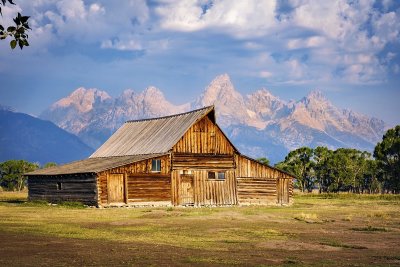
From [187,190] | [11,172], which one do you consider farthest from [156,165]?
[11,172]

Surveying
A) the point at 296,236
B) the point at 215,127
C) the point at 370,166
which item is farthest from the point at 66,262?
the point at 370,166

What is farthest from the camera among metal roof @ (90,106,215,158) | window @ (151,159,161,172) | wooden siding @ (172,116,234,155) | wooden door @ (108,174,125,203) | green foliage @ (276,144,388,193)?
green foliage @ (276,144,388,193)

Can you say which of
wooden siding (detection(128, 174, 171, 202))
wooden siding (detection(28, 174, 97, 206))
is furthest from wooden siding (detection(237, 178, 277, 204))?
wooden siding (detection(28, 174, 97, 206))

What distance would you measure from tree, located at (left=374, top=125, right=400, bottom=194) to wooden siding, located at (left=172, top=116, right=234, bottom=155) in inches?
2181

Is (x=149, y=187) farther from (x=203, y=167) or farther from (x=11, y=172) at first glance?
(x=11, y=172)

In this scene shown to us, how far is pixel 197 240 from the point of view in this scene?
24.5 metres

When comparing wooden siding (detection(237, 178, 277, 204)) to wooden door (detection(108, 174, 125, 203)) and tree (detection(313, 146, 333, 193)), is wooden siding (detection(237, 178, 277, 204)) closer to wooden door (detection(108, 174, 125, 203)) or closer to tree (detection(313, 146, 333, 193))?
wooden door (detection(108, 174, 125, 203))

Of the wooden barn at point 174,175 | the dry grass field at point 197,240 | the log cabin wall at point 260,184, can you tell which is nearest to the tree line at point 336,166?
the log cabin wall at point 260,184

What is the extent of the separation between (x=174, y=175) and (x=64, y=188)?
10.2 metres

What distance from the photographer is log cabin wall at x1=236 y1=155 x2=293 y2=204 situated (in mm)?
57406

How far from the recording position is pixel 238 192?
187 feet

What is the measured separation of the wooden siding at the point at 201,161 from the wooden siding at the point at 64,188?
27.2ft

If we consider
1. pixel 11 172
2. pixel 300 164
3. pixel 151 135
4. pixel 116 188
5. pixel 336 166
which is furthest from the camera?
pixel 300 164

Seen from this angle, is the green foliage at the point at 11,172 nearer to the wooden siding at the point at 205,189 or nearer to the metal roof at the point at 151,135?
the metal roof at the point at 151,135
